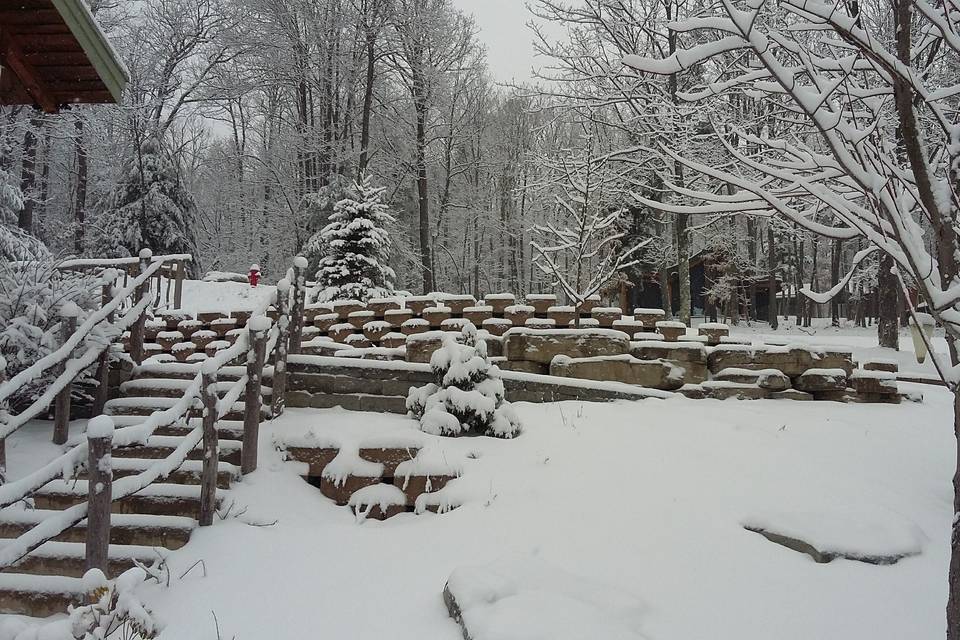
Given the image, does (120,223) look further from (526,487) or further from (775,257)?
(775,257)

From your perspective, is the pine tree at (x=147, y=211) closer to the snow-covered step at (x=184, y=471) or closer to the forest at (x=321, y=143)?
the forest at (x=321, y=143)

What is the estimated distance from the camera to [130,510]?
432cm

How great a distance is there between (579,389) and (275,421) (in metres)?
2.85

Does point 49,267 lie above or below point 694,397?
above

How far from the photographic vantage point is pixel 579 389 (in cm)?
605

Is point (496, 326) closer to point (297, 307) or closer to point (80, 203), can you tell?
point (297, 307)

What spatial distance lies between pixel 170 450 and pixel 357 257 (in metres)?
6.65

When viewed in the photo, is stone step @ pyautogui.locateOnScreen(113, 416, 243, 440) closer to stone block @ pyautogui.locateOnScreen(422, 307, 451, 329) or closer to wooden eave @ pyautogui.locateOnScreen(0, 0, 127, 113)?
wooden eave @ pyautogui.locateOnScreen(0, 0, 127, 113)

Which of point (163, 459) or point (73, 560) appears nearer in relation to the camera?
point (73, 560)

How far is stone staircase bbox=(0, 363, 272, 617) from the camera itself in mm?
3535

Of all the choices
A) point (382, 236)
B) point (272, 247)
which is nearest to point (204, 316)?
point (382, 236)

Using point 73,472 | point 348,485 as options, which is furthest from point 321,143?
point 73,472

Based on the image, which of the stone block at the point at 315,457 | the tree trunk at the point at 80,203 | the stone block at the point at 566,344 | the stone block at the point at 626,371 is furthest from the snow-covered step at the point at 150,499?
the tree trunk at the point at 80,203

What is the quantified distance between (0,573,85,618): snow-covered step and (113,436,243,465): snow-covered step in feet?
4.50
